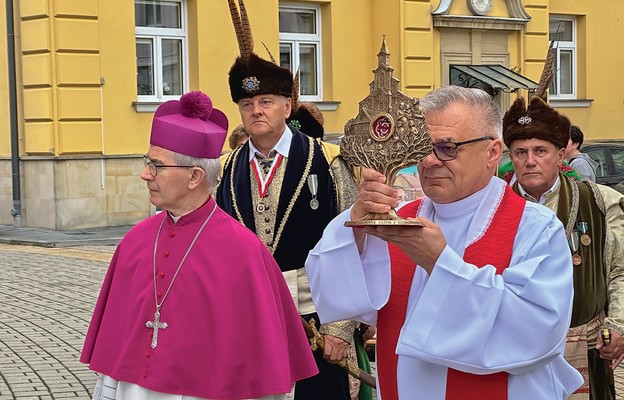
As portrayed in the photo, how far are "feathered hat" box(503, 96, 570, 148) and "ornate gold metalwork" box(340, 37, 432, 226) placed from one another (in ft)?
5.95

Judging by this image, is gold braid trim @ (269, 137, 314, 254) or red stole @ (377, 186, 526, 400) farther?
gold braid trim @ (269, 137, 314, 254)

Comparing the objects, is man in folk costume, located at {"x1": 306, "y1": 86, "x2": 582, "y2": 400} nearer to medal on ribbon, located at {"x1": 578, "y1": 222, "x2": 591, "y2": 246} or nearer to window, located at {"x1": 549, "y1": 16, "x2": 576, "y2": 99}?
medal on ribbon, located at {"x1": 578, "y1": 222, "x2": 591, "y2": 246}

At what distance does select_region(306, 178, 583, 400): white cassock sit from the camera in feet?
9.71

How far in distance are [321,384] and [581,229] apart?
52.3 inches

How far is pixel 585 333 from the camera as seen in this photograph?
482cm

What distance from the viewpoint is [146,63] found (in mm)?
18500

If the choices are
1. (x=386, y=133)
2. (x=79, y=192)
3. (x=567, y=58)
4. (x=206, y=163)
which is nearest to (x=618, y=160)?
(x=567, y=58)

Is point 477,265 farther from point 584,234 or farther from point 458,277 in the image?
point 584,234

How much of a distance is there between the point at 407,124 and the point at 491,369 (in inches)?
26.3

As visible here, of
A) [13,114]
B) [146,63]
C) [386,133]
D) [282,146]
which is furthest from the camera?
[146,63]

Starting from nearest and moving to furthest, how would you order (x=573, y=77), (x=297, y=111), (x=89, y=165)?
1. (x=297, y=111)
2. (x=89, y=165)
3. (x=573, y=77)

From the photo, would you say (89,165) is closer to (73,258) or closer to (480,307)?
(73,258)

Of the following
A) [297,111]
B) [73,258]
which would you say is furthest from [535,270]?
[73,258]

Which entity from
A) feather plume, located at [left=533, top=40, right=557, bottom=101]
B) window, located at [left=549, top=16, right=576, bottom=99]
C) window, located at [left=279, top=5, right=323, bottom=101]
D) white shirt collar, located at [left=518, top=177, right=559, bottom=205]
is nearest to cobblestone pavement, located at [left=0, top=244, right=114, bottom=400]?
white shirt collar, located at [left=518, top=177, right=559, bottom=205]
